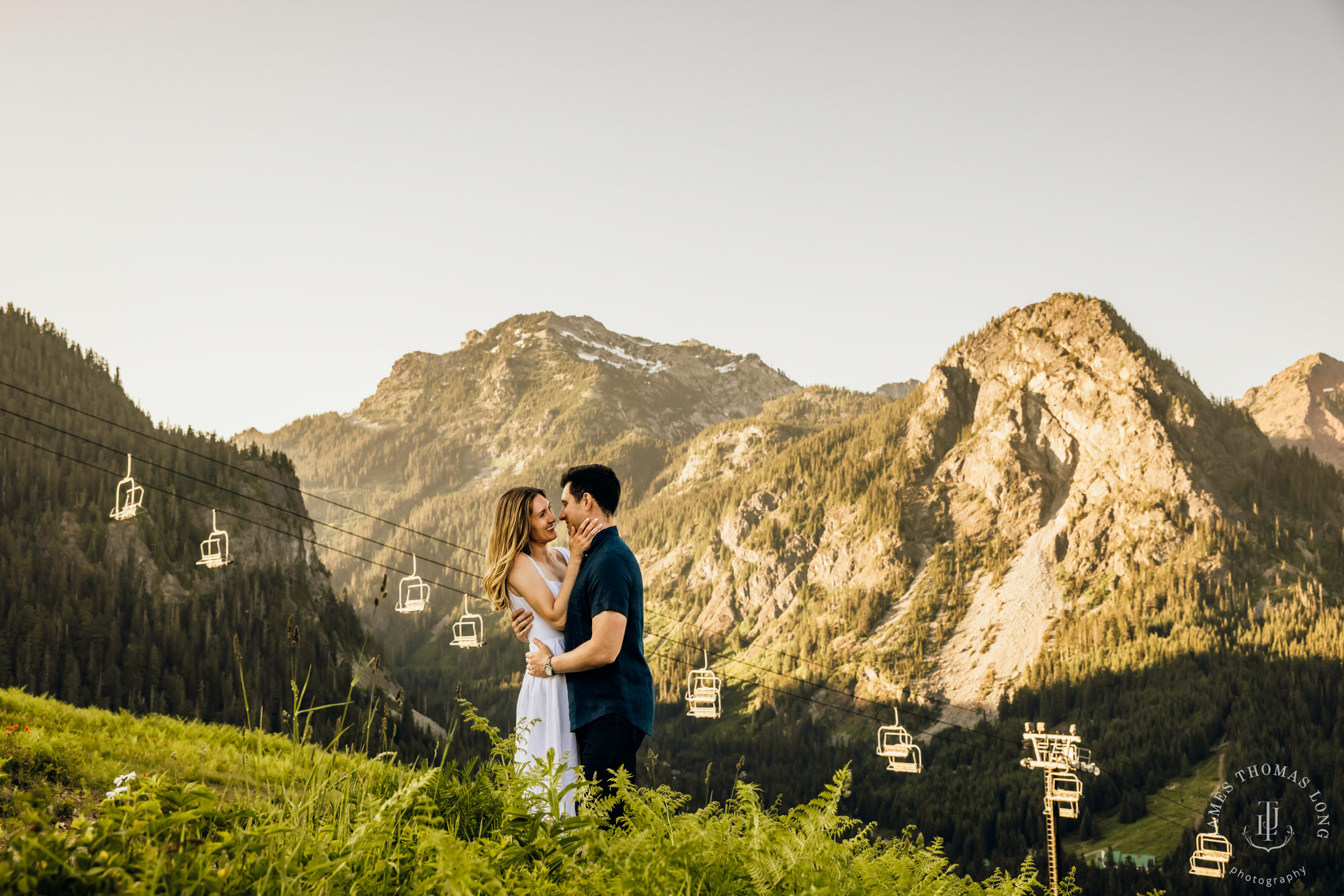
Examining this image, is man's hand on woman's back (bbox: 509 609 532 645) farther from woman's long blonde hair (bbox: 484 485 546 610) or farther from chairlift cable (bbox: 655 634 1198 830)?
chairlift cable (bbox: 655 634 1198 830)

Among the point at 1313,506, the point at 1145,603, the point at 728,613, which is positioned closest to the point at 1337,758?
the point at 1145,603

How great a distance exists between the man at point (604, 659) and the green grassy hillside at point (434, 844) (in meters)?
1.17

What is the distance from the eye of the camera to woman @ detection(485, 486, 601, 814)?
456 centimetres

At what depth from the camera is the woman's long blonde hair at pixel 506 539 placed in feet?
15.8

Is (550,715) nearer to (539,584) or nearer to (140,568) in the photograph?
(539,584)

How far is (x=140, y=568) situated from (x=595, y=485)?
305ft

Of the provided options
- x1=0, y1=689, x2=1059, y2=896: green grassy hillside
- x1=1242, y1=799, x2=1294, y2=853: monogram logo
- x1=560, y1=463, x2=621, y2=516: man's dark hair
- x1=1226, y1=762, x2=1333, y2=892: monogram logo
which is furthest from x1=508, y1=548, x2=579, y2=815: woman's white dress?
x1=1242, y1=799, x2=1294, y2=853: monogram logo

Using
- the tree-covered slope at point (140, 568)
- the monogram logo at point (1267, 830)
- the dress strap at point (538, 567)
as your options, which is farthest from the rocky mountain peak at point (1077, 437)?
the dress strap at point (538, 567)

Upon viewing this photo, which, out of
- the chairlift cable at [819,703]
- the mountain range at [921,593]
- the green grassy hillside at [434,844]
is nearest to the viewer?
the green grassy hillside at [434,844]

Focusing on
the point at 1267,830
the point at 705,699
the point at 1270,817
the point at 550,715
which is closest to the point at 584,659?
the point at 550,715

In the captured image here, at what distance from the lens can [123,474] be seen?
302 ft

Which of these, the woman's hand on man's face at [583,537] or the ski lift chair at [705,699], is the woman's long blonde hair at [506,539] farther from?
the ski lift chair at [705,699]

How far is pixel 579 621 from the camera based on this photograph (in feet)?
15.2

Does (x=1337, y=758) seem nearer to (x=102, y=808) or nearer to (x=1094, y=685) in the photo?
(x=1094, y=685)
